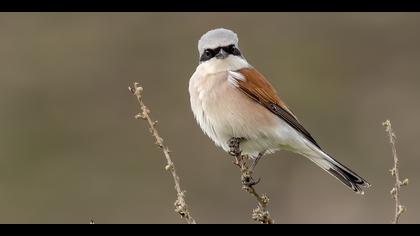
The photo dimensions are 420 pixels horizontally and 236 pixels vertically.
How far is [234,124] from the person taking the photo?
18.0 ft

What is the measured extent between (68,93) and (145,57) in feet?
4.65

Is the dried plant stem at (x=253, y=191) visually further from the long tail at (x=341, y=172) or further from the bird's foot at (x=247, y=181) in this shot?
the long tail at (x=341, y=172)

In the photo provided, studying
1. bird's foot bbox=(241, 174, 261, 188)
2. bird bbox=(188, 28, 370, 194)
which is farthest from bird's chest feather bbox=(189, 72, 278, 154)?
bird's foot bbox=(241, 174, 261, 188)

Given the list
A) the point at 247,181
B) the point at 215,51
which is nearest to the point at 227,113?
the point at 215,51

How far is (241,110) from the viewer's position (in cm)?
555

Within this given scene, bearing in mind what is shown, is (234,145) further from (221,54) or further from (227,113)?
(221,54)

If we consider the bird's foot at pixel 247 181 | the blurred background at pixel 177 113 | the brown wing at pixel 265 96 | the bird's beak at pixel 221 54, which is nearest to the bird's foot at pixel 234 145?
the brown wing at pixel 265 96

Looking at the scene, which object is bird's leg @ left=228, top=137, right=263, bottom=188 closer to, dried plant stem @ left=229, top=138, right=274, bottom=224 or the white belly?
dried plant stem @ left=229, top=138, right=274, bottom=224

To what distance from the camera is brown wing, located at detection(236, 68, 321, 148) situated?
5.66 metres

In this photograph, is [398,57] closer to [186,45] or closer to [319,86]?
[319,86]

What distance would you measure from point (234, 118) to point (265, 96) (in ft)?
1.10

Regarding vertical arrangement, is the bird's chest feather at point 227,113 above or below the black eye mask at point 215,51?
below

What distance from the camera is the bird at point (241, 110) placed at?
5.49 metres

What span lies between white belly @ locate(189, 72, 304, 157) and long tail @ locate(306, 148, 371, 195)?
0.58 ft
